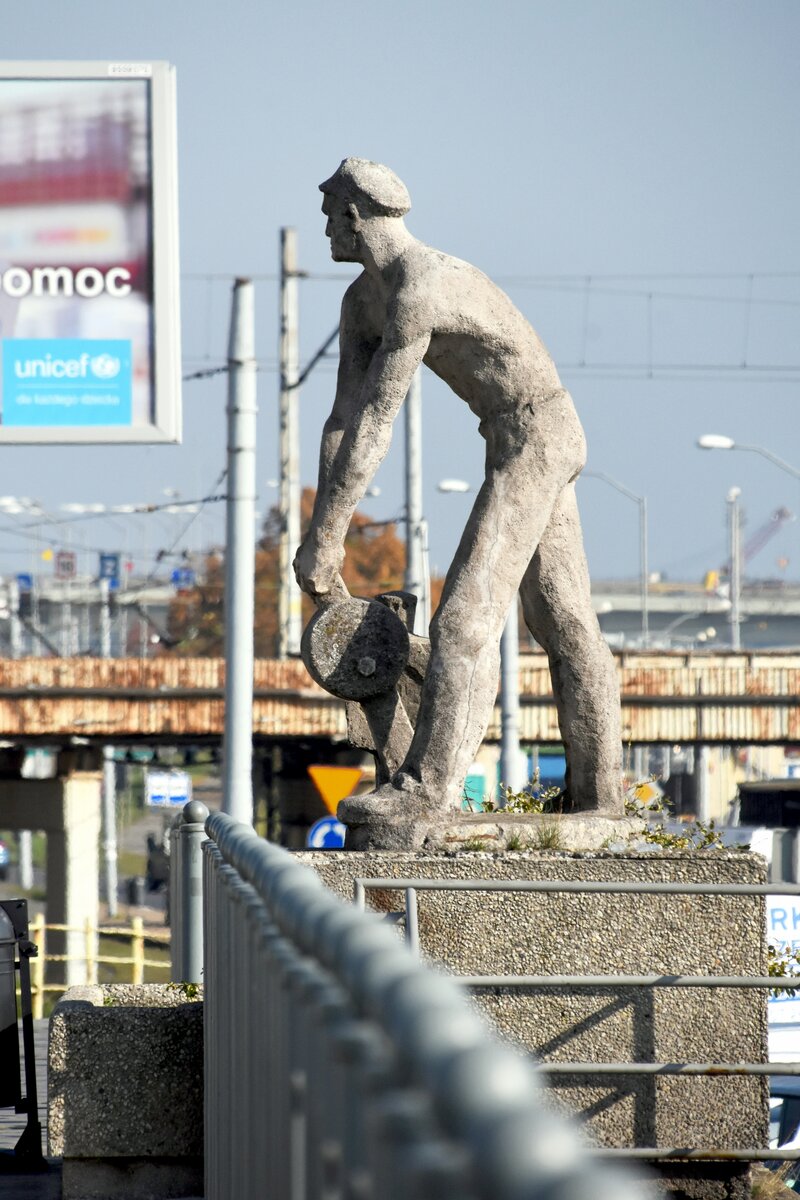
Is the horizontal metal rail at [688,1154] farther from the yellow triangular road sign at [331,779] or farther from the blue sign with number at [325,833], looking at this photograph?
the blue sign with number at [325,833]

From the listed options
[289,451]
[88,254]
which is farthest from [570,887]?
[289,451]

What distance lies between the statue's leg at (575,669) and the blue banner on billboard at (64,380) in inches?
436

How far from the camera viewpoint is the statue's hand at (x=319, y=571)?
7027mm

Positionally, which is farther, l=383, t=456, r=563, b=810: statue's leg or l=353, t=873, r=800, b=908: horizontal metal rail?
l=383, t=456, r=563, b=810: statue's leg

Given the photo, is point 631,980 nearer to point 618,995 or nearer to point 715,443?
point 618,995

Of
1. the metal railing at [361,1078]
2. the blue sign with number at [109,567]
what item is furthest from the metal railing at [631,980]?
the blue sign with number at [109,567]

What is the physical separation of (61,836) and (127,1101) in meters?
30.0

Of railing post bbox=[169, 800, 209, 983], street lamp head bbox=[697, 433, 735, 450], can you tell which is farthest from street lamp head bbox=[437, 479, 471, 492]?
railing post bbox=[169, 800, 209, 983]

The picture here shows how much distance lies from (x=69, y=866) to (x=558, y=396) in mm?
29586

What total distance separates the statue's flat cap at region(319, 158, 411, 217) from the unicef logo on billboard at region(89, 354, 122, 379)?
10.9 meters

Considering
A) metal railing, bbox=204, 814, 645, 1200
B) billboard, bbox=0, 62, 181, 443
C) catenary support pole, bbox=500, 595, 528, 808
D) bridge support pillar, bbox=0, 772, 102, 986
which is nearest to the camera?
metal railing, bbox=204, 814, 645, 1200

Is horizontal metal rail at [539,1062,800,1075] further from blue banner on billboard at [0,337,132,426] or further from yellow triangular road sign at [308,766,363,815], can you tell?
blue banner on billboard at [0,337,132,426]

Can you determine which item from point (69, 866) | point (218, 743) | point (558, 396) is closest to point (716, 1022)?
point (558, 396)

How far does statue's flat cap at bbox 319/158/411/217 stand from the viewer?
23.3ft
